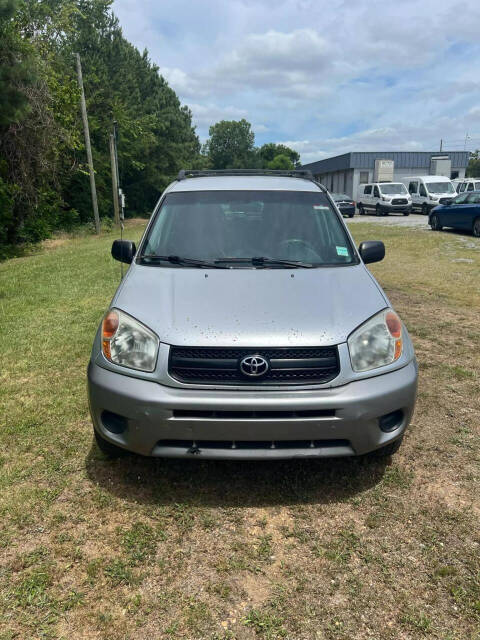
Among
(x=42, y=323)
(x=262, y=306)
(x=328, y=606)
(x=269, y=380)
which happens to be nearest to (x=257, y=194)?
(x=262, y=306)

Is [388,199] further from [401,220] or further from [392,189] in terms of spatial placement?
[401,220]

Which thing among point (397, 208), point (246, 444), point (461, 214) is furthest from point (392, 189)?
point (246, 444)

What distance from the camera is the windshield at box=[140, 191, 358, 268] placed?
11.7ft

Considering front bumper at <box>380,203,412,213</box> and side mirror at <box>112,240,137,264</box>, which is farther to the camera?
front bumper at <box>380,203,412,213</box>

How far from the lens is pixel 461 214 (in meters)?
17.2

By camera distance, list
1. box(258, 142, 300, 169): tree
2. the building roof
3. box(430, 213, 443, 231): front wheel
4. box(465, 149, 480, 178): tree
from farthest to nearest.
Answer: box(258, 142, 300, 169): tree, box(465, 149, 480, 178): tree, the building roof, box(430, 213, 443, 231): front wheel

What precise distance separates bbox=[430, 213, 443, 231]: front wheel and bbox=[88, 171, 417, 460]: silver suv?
17.1m

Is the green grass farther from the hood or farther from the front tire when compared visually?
the hood

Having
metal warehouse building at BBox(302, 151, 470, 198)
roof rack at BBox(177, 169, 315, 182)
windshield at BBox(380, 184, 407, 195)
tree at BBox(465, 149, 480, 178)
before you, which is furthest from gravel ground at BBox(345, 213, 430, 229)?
tree at BBox(465, 149, 480, 178)

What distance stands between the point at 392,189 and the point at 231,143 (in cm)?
8987

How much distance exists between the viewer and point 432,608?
6.77ft

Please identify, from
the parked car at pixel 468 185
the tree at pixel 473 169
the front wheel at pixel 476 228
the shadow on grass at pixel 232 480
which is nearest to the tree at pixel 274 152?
the tree at pixel 473 169

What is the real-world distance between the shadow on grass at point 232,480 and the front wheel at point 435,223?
17.4 meters

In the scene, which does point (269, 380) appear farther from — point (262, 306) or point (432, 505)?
point (432, 505)
